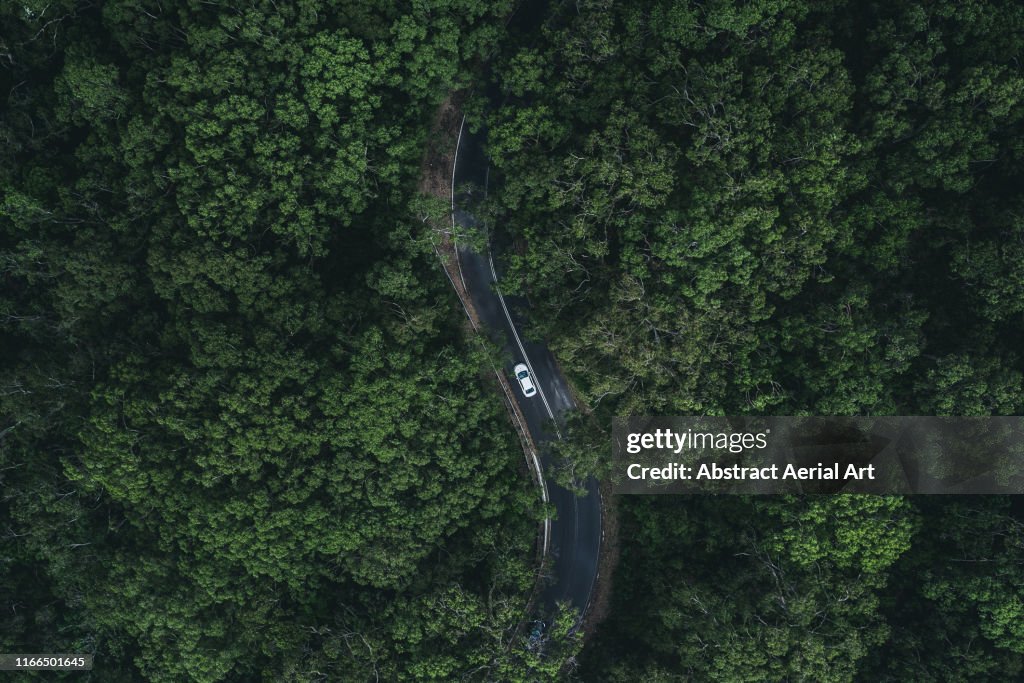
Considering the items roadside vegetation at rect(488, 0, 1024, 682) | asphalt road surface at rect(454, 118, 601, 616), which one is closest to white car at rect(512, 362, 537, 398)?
asphalt road surface at rect(454, 118, 601, 616)

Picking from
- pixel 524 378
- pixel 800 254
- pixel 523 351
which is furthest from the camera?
pixel 523 351

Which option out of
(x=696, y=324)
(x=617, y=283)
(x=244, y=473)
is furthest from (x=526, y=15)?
(x=244, y=473)

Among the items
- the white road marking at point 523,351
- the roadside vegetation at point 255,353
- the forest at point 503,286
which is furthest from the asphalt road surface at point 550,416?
the roadside vegetation at point 255,353

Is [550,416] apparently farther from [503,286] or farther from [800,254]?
[800,254]

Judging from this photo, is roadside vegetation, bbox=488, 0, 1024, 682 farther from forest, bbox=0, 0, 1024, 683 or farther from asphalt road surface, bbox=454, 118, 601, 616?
asphalt road surface, bbox=454, 118, 601, 616

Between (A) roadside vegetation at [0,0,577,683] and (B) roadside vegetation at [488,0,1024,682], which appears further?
(A) roadside vegetation at [0,0,577,683]

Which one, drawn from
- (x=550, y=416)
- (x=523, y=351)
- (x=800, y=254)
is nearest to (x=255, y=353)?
(x=523, y=351)
